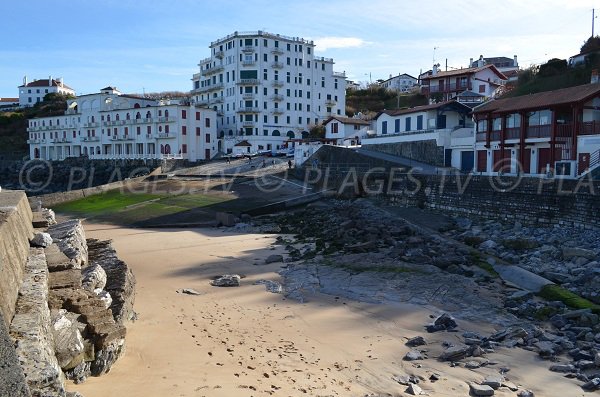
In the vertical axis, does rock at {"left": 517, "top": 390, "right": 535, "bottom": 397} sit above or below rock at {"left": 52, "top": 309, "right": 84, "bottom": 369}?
below

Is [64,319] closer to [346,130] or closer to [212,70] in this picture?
[346,130]

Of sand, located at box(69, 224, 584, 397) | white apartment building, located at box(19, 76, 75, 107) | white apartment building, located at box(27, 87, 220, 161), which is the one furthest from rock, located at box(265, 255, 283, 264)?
white apartment building, located at box(19, 76, 75, 107)

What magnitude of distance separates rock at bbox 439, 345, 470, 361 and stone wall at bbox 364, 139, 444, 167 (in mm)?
31757

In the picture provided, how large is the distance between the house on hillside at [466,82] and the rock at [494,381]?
59718 mm

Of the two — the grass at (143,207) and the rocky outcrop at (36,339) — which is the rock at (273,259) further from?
the grass at (143,207)

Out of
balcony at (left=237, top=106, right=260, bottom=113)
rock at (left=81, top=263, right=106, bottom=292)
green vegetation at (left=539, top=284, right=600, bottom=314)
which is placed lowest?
green vegetation at (left=539, top=284, right=600, bottom=314)

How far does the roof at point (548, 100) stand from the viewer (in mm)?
29500

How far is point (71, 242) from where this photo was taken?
44.0 ft

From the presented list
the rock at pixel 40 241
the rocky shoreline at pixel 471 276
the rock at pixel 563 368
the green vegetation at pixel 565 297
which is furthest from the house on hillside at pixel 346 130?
the rock at pixel 563 368

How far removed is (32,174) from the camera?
74438 mm

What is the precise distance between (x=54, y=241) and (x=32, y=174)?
69.3 metres

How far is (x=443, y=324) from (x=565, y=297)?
13.2ft

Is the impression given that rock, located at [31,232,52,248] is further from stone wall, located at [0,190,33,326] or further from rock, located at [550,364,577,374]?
rock, located at [550,364,577,374]

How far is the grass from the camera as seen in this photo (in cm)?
3353
